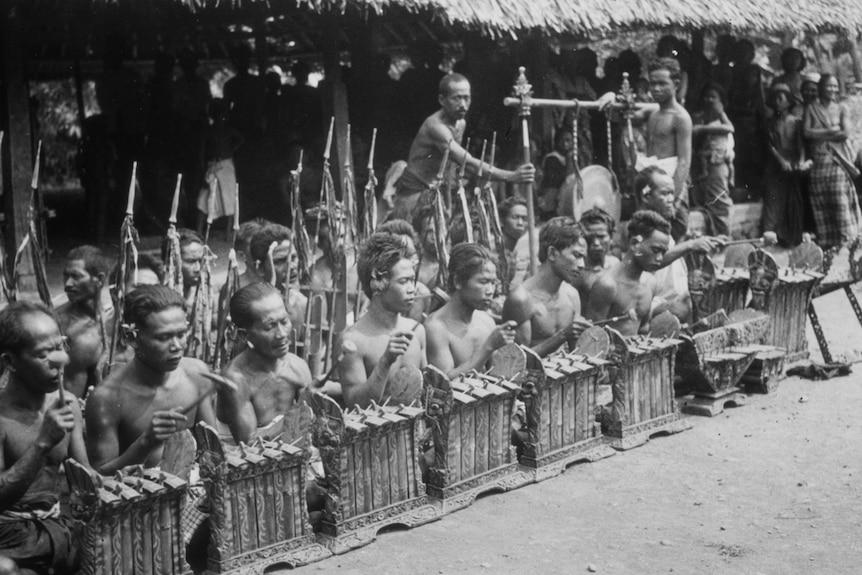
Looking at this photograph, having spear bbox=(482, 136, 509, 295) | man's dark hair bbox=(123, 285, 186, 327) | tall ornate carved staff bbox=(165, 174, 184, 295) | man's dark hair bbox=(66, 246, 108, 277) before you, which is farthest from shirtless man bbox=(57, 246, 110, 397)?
spear bbox=(482, 136, 509, 295)

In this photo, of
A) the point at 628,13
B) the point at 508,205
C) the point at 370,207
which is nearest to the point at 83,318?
the point at 370,207

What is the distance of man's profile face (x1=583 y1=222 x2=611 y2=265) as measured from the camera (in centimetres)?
741

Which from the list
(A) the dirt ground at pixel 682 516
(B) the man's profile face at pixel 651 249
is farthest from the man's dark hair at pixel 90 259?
(B) the man's profile face at pixel 651 249

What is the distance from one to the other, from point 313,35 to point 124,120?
2.26 meters

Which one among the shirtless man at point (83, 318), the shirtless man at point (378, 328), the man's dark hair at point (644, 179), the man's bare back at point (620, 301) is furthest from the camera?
the man's dark hair at point (644, 179)

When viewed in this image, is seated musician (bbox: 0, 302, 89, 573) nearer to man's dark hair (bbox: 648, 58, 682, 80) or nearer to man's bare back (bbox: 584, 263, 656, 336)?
man's bare back (bbox: 584, 263, 656, 336)

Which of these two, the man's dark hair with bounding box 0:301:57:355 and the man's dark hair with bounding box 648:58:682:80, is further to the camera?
the man's dark hair with bounding box 648:58:682:80

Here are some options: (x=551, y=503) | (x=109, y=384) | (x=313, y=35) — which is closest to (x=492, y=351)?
(x=551, y=503)

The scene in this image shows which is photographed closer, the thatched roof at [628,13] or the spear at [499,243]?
the spear at [499,243]

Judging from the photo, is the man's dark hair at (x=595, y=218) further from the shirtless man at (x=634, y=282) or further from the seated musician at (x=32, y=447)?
the seated musician at (x=32, y=447)

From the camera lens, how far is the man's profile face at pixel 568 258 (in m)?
6.75

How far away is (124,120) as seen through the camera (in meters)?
11.3

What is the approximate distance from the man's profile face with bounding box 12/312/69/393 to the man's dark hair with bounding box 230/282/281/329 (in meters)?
0.90

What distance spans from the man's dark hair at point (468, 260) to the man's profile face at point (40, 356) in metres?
2.26
